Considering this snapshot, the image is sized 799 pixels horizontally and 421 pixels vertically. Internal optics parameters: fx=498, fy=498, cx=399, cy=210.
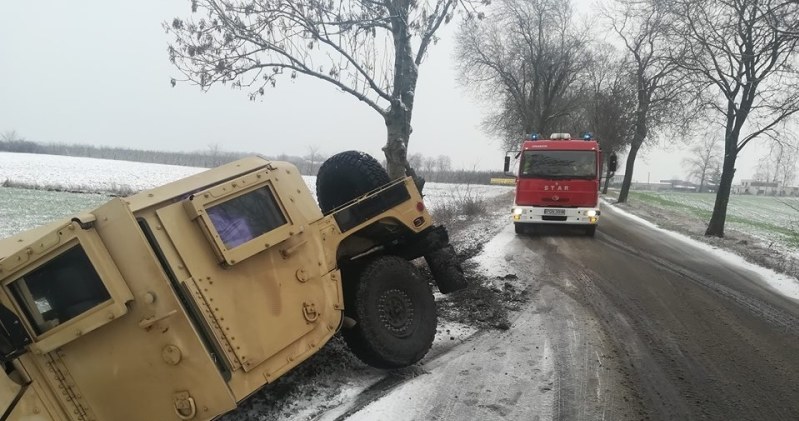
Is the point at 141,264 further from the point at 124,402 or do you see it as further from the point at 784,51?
the point at 784,51

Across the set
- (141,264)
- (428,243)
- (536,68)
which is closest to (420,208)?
(428,243)

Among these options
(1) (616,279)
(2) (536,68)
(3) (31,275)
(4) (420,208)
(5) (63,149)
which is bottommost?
(1) (616,279)

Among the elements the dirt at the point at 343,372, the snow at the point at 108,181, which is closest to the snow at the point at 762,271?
the dirt at the point at 343,372

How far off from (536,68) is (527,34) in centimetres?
217

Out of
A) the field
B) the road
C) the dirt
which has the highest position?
the dirt

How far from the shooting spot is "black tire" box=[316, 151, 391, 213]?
521cm

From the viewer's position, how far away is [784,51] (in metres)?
12.6

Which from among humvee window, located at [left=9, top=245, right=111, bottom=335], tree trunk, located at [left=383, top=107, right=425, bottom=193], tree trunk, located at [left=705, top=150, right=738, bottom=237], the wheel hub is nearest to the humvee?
humvee window, located at [left=9, top=245, right=111, bottom=335]

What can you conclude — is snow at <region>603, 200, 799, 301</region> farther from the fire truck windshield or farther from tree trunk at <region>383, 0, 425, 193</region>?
tree trunk at <region>383, 0, 425, 193</region>

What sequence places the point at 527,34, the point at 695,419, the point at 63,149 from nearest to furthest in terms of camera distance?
the point at 695,419
the point at 527,34
the point at 63,149

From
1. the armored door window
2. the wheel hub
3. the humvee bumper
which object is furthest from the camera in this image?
the humvee bumper

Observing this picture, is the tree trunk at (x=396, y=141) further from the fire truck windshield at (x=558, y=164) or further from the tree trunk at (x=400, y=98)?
the fire truck windshield at (x=558, y=164)

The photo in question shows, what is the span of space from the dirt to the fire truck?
6.70 meters

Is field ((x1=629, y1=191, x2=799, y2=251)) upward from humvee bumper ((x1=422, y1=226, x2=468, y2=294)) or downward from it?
downward
